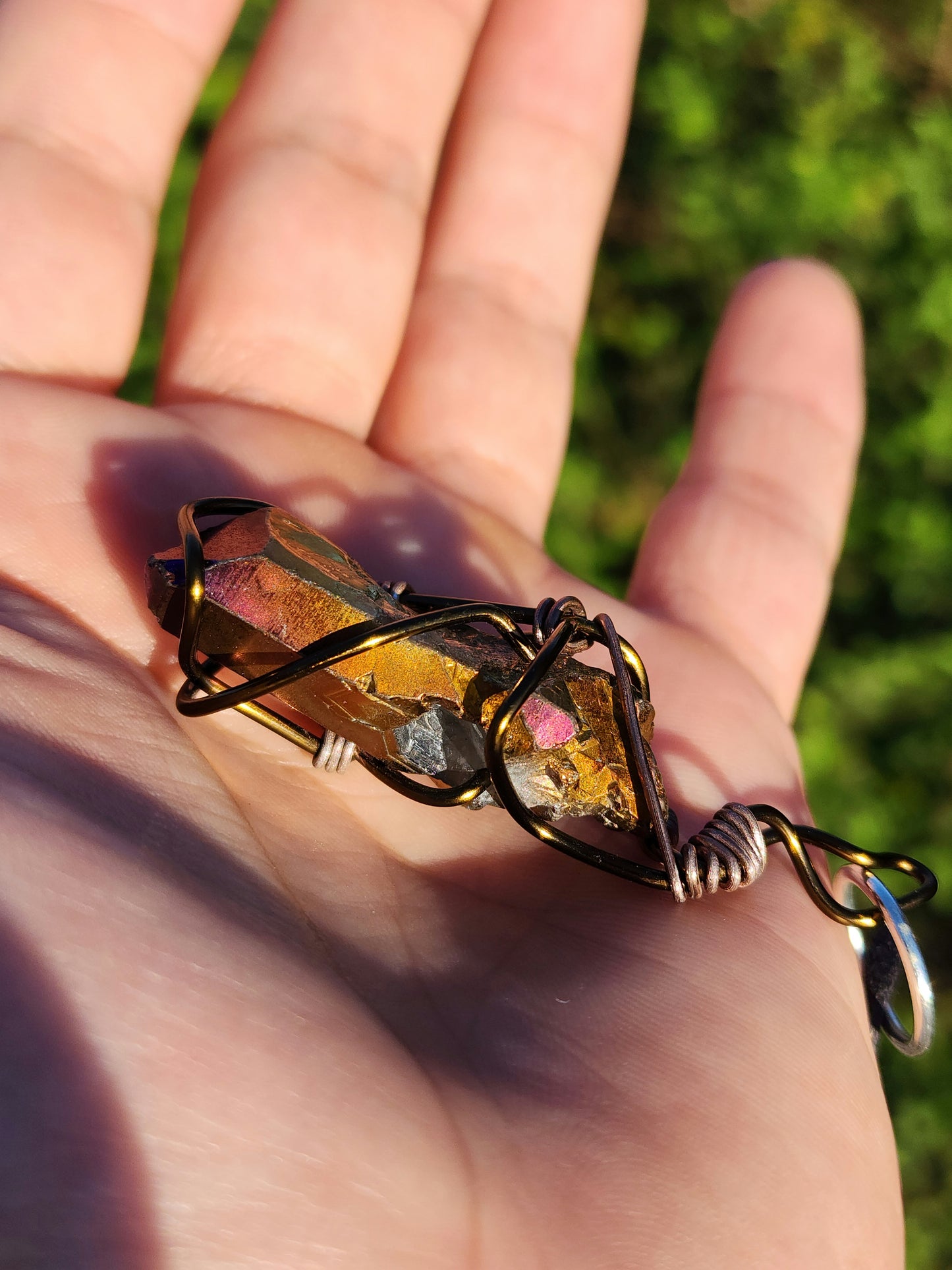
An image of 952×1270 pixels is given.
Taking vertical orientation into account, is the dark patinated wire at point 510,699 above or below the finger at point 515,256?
below

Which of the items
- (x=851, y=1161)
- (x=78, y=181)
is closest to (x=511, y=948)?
(x=851, y=1161)

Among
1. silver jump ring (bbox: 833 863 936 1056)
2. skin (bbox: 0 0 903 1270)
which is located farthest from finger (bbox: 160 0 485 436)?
silver jump ring (bbox: 833 863 936 1056)

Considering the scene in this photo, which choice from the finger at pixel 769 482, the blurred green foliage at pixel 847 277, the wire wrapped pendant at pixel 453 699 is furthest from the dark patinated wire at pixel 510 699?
the blurred green foliage at pixel 847 277

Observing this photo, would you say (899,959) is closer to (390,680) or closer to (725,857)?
(725,857)

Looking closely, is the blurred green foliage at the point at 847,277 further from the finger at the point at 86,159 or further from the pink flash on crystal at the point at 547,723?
the pink flash on crystal at the point at 547,723

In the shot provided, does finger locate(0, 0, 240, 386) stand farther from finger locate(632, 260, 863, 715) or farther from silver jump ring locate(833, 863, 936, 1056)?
silver jump ring locate(833, 863, 936, 1056)

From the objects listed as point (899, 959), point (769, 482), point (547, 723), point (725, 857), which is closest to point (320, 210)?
point (769, 482)
